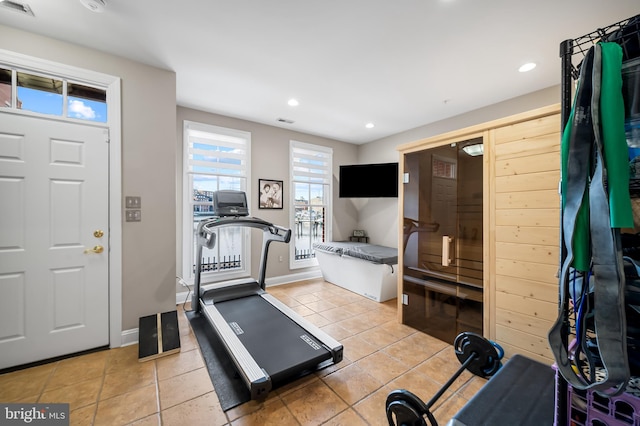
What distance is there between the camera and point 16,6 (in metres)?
1.98

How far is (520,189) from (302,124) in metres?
3.51

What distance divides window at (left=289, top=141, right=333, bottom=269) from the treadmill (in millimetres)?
1682

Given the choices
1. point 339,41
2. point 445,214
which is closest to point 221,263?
point 445,214

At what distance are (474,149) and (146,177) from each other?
349 cm

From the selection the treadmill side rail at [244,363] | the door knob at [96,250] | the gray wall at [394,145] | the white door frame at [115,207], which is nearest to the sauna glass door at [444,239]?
the gray wall at [394,145]

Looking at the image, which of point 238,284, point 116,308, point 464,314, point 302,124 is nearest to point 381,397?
point 464,314

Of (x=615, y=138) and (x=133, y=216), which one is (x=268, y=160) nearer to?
(x=133, y=216)

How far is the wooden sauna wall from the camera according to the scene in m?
2.02

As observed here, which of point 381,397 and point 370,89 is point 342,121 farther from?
point 381,397

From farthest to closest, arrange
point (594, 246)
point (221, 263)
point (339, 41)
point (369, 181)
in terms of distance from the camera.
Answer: point (369, 181), point (221, 263), point (339, 41), point (594, 246)

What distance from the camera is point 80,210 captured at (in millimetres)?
2457

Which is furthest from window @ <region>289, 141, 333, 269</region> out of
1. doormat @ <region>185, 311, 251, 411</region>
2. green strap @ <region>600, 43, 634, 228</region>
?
green strap @ <region>600, 43, 634, 228</region>

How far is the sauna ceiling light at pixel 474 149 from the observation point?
2.48 m

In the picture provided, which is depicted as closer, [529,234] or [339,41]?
[529,234]
